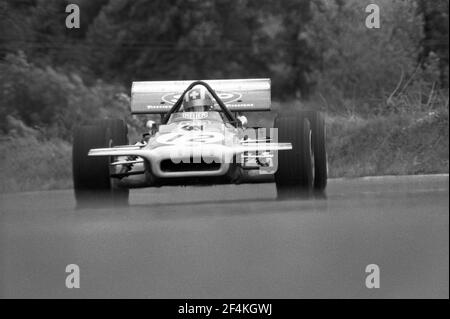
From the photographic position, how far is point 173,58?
17781mm

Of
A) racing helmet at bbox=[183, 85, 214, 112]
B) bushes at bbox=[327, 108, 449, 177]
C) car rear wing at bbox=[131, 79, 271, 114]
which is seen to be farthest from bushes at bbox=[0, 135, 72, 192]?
bushes at bbox=[327, 108, 449, 177]

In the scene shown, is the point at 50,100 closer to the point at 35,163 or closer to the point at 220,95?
the point at 35,163

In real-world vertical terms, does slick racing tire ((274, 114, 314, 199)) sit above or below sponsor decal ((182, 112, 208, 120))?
below

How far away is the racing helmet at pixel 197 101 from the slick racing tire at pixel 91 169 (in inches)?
32.9

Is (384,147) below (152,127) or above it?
below

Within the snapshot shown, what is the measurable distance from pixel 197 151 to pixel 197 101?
1133 millimetres

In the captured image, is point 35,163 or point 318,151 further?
point 35,163

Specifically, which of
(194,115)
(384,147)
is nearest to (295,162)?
(194,115)

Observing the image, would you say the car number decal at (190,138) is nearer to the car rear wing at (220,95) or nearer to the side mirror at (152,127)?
the side mirror at (152,127)

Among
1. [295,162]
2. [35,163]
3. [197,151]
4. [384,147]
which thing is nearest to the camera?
[197,151]

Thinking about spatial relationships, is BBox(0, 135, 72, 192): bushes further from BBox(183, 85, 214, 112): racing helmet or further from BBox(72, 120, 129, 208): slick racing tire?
BBox(183, 85, 214, 112): racing helmet

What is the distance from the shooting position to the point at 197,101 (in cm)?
923

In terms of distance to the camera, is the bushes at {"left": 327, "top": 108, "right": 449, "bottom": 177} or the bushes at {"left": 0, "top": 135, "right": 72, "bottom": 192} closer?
the bushes at {"left": 0, "top": 135, "right": 72, "bottom": 192}

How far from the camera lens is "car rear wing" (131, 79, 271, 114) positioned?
9.48 meters
